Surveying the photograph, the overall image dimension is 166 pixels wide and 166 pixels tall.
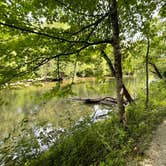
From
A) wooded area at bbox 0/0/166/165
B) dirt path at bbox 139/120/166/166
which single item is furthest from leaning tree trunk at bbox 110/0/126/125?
dirt path at bbox 139/120/166/166

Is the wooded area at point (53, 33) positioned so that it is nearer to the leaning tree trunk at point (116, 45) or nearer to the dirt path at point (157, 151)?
the leaning tree trunk at point (116, 45)

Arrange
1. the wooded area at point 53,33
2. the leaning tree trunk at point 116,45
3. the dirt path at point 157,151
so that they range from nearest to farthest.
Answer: the wooded area at point 53,33 → the dirt path at point 157,151 → the leaning tree trunk at point 116,45

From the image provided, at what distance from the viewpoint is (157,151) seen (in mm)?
4977

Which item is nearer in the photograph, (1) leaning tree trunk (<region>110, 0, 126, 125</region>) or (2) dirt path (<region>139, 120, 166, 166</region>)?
(2) dirt path (<region>139, 120, 166, 166</region>)

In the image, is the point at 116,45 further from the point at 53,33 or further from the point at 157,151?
the point at 157,151

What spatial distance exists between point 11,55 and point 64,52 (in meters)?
1.08

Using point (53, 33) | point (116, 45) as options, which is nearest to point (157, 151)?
point (116, 45)

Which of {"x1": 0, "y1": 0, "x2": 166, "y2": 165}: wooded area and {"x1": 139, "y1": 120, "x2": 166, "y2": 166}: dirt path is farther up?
{"x1": 0, "y1": 0, "x2": 166, "y2": 165}: wooded area

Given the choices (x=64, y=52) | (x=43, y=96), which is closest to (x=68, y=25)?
(x=64, y=52)

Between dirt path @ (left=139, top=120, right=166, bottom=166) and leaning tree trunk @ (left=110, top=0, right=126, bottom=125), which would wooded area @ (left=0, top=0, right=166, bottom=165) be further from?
dirt path @ (left=139, top=120, right=166, bottom=166)

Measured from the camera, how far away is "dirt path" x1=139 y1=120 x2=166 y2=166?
447 cm

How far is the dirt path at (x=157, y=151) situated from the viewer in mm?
4473

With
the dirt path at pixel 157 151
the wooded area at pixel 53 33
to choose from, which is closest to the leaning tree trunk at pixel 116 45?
the wooded area at pixel 53 33

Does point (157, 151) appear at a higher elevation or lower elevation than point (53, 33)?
lower
